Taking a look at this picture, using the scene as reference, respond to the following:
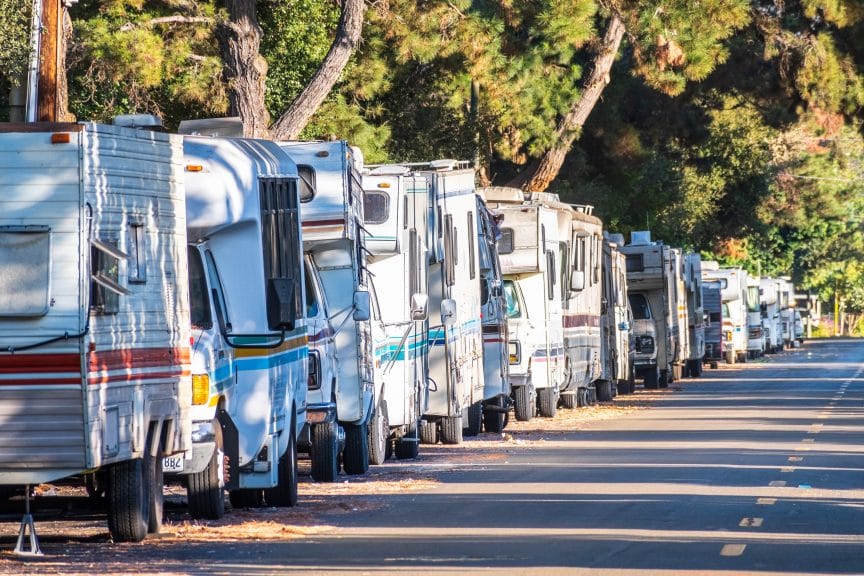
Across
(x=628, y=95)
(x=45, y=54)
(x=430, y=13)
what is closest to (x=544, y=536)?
(x=45, y=54)

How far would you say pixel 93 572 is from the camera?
11789 mm

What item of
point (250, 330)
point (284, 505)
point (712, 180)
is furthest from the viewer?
point (712, 180)

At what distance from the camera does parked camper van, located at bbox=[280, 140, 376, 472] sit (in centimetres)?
1772

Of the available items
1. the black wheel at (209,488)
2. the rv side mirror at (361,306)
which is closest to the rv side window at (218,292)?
the black wheel at (209,488)

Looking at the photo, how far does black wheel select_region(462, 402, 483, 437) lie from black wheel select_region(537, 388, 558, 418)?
158 inches

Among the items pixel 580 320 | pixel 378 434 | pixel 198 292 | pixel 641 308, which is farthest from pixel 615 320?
pixel 198 292

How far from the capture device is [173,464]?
1393 centimetres

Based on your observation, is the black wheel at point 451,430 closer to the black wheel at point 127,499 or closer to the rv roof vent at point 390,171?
the rv roof vent at point 390,171

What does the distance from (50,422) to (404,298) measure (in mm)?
8670

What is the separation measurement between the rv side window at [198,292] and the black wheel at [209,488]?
0.83 m

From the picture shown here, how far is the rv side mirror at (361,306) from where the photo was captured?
1800 cm

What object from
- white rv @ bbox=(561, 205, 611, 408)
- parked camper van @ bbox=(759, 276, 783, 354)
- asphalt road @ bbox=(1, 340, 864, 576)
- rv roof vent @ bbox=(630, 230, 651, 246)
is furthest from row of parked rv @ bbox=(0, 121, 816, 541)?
parked camper van @ bbox=(759, 276, 783, 354)

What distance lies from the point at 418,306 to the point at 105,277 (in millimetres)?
8086

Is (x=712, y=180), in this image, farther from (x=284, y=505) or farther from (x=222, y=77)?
(x=284, y=505)
